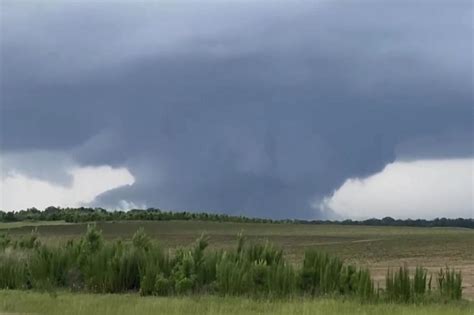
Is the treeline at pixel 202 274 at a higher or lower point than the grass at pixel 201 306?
higher

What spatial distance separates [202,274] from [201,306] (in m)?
3.31

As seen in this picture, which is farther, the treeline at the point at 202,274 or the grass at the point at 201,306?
the treeline at the point at 202,274

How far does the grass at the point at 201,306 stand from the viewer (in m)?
18.1

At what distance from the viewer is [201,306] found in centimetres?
1889

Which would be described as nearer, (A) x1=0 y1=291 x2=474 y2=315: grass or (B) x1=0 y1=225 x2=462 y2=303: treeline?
(A) x1=0 y1=291 x2=474 y2=315: grass

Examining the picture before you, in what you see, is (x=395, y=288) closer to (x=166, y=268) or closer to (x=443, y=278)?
(x=443, y=278)

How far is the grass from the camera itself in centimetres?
1808

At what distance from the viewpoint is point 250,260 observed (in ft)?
74.8

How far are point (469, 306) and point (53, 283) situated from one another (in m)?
11.4

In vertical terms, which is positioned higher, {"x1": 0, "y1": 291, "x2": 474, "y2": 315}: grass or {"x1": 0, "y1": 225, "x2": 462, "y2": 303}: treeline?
{"x1": 0, "y1": 225, "x2": 462, "y2": 303}: treeline

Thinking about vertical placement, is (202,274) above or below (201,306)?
above

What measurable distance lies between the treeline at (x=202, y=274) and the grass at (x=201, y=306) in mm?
889

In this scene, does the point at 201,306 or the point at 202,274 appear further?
the point at 202,274

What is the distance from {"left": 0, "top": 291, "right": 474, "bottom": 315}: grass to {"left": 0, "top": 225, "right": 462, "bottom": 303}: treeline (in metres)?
0.89
